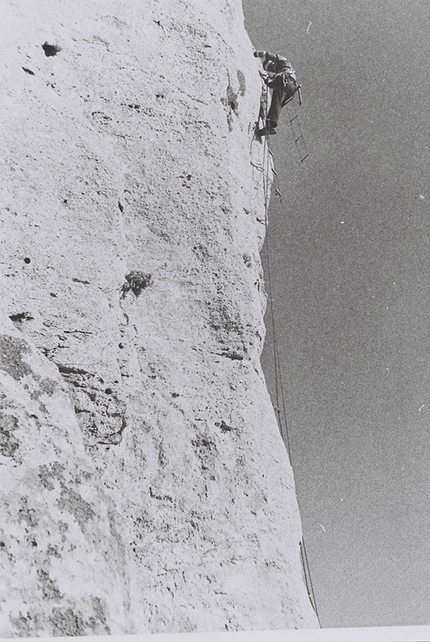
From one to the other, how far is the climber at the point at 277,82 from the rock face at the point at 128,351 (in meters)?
2.53

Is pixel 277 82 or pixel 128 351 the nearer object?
pixel 128 351

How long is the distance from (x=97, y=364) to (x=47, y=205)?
4.39 ft

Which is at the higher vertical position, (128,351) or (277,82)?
(277,82)

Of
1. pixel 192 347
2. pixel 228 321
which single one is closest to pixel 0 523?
pixel 192 347

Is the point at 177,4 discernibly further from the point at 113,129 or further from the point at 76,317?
the point at 76,317

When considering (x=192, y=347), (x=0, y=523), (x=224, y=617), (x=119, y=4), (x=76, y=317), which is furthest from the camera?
(x=119, y=4)

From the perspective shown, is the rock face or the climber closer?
the rock face

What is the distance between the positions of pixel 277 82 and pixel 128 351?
6.22 meters

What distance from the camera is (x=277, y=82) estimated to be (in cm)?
898

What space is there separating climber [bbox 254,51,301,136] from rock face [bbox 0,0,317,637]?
2.53 metres

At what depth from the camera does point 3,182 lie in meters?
4.26

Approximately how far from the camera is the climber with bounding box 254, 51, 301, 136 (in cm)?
880

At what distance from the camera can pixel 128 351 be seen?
179 inches

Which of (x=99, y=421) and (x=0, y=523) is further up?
(x=0, y=523)
